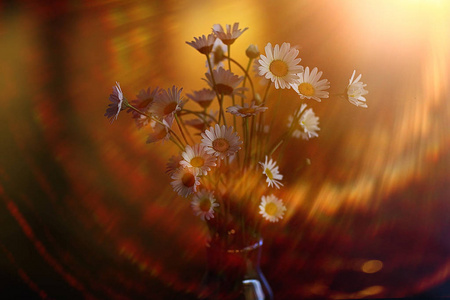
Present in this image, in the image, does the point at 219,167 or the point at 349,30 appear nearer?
the point at 219,167

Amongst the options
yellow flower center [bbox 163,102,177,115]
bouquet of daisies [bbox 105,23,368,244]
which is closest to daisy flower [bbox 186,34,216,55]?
bouquet of daisies [bbox 105,23,368,244]

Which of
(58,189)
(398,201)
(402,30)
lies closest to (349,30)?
(402,30)

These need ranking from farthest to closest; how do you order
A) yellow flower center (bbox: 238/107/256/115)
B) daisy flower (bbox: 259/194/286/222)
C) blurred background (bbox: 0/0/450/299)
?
blurred background (bbox: 0/0/450/299), daisy flower (bbox: 259/194/286/222), yellow flower center (bbox: 238/107/256/115)

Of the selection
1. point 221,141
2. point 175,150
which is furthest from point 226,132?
point 175,150

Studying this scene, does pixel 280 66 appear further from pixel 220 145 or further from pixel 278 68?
pixel 220 145

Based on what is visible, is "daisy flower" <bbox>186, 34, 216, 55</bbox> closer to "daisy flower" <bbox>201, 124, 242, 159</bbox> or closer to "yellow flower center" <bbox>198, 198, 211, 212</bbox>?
"daisy flower" <bbox>201, 124, 242, 159</bbox>

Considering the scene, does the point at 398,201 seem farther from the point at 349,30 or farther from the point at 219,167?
the point at 219,167

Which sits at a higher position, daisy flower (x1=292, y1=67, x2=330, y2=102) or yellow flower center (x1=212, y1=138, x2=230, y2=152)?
daisy flower (x1=292, y1=67, x2=330, y2=102)
